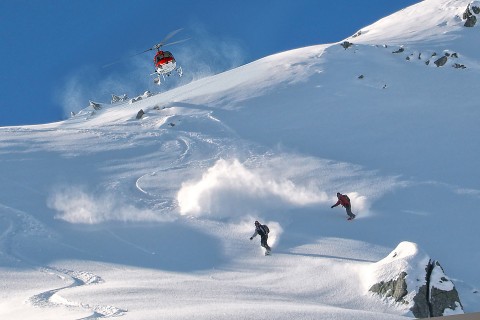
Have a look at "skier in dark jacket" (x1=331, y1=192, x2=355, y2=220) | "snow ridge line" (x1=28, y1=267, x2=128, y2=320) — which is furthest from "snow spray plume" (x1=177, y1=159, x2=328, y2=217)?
"snow ridge line" (x1=28, y1=267, x2=128, y2=320)

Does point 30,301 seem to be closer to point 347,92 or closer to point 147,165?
Answer: point 147,165

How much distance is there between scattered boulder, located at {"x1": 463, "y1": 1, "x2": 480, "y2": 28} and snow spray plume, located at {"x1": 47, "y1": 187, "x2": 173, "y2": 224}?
4195 centimetres

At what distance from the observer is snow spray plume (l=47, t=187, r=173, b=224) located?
23.4 m

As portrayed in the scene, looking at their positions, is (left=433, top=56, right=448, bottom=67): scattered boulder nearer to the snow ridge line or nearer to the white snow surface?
the white snow surface

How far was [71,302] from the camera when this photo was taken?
13.5m

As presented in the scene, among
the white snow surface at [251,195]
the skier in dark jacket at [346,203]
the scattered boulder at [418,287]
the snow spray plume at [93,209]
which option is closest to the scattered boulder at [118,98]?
the white snow surface at [251,195]

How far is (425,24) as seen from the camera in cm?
5822

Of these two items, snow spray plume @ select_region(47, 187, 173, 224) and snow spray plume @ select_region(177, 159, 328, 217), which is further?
snow spray plume @ select_region(177, 159, 328, 217)

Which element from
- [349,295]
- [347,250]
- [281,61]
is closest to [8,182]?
[347,250]

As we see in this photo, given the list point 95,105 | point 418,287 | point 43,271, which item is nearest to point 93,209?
point 43,271

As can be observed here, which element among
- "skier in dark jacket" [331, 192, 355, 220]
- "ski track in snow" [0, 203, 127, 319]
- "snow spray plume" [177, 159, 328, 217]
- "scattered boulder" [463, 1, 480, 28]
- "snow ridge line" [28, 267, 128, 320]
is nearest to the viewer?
"snow ridge line" [28, 267, 128, 320]

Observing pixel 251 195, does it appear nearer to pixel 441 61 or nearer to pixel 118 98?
pixel 441 61

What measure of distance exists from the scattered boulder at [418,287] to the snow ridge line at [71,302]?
21.3ft

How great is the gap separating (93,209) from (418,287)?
14.4 m
